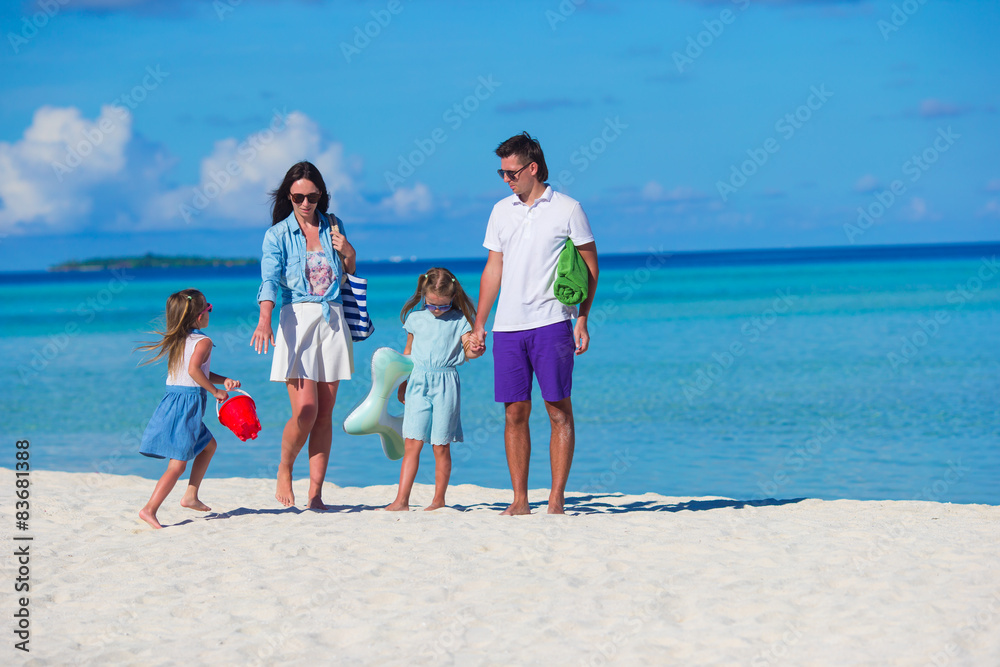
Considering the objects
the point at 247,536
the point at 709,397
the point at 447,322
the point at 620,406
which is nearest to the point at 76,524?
the point at 247,536

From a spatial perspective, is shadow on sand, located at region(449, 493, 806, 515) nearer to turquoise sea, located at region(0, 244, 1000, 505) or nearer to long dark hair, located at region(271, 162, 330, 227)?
turquoise sea, located at region(0, 244, 1000, 505)

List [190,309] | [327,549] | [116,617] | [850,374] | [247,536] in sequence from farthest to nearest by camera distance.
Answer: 1. [850,374]
2. [190,309]
3. [247,536]
4. [327,549]
5. [116,617]

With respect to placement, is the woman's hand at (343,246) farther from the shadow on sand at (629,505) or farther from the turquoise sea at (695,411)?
the turquoise sea at (695,411)

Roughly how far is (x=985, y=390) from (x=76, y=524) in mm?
11389

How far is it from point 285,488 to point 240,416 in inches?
28.2

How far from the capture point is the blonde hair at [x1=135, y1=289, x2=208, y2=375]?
16.8ft

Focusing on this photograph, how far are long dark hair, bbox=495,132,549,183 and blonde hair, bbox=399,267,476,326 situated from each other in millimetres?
808

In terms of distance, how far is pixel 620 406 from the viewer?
39.1 ft

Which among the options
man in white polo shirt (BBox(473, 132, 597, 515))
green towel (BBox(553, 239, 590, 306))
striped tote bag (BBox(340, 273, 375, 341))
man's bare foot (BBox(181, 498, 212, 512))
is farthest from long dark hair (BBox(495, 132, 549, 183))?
man's bare foot (BBox(181, 498, 212, 512))

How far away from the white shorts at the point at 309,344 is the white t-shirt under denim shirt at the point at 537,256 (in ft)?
3.35

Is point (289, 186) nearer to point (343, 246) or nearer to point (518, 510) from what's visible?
point (343, 246)

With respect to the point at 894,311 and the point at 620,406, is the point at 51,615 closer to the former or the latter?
the point at 620,406

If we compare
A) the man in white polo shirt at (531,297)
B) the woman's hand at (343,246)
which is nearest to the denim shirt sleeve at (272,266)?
the woman's hand at (343,246)

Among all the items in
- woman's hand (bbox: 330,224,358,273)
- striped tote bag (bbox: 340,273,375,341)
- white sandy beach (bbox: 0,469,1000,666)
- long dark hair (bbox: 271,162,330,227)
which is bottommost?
white sandy beach (bbox: 0,469,1000,666)
